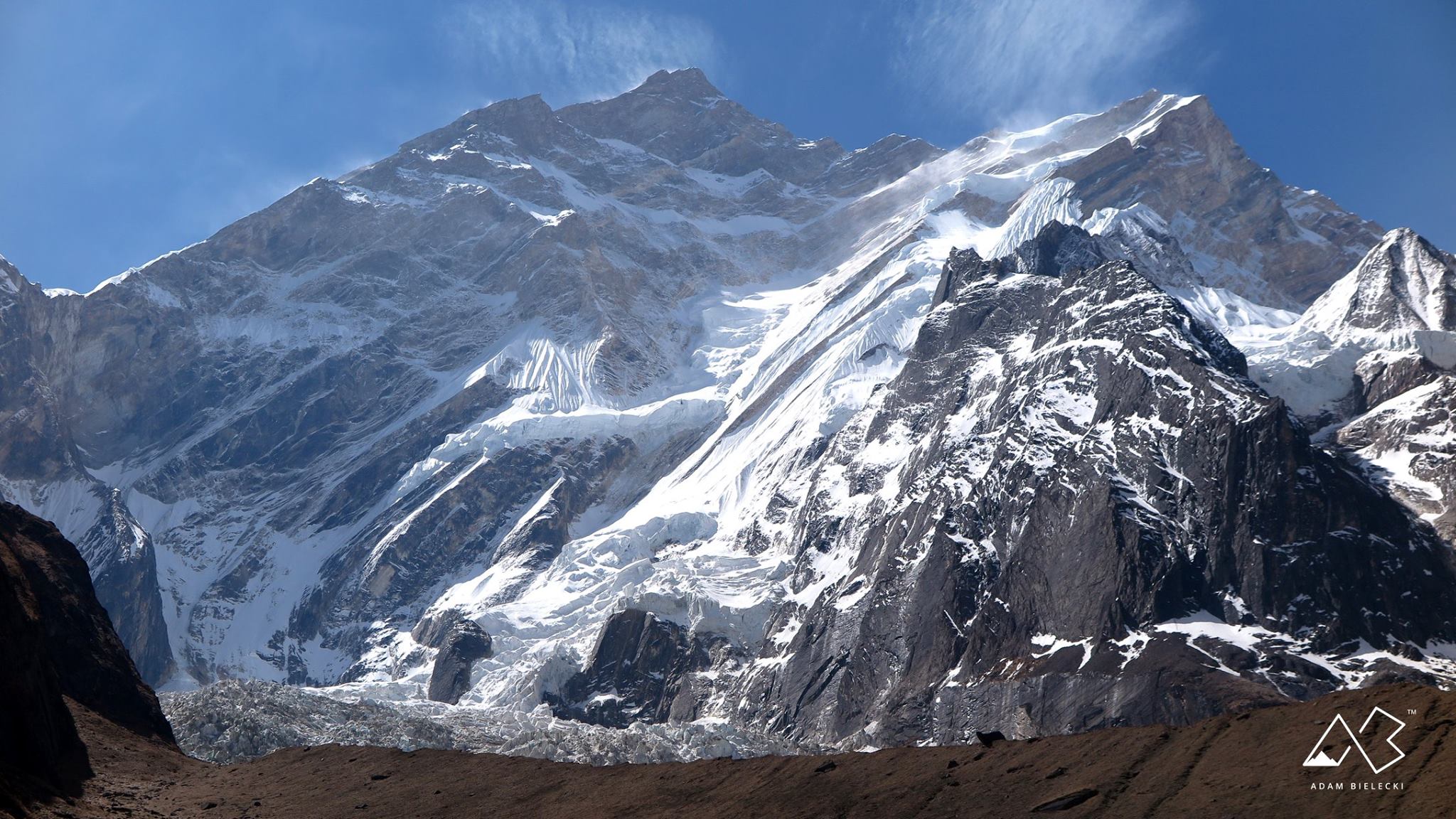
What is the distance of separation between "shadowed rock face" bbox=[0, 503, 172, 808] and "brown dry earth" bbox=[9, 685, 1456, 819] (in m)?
2.05

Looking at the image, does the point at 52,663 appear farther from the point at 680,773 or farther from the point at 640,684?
the point at 640,684

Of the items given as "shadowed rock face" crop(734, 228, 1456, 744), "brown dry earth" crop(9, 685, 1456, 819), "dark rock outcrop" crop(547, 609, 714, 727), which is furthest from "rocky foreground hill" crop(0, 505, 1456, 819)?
"dark rock outcrop" crop(547, 609, 714, 727)

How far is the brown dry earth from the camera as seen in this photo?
42.6 m

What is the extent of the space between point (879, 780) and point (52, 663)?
34.0 m

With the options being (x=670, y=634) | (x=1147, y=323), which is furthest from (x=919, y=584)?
(x=1147, y=323)

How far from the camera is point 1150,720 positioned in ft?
447

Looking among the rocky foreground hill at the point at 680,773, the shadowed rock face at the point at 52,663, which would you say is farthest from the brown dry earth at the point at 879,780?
the shadowed rock face at the point at 52,663

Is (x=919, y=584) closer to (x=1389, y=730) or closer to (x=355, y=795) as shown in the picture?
(x=355, y=795)

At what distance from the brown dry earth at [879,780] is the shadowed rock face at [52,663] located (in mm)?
2047

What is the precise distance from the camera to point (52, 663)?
60.9 m

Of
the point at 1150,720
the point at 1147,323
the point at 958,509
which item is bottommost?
the point at 1150,720

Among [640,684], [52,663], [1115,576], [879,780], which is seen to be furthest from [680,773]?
[640,684]

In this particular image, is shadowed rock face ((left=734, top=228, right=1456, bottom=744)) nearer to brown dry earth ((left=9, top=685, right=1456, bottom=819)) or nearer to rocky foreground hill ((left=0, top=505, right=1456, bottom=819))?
brown dry earth ((left=9, top=685, right=1456, bottom=819))

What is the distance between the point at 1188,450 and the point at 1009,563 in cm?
2492
